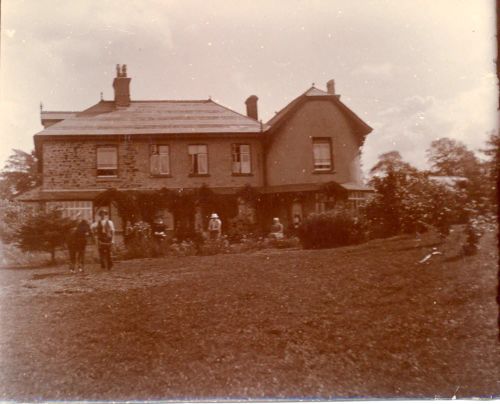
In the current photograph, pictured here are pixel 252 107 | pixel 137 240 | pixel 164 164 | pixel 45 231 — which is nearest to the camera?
pixel 45 231

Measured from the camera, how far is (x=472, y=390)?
2588mm

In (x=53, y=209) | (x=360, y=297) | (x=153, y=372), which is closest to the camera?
(x=153, y=372)

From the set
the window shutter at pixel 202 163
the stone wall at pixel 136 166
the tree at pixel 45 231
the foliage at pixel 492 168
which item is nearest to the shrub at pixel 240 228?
the stone wall at pixel 136 166

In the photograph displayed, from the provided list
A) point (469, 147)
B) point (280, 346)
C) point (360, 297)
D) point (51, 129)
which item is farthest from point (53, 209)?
point (469, 147)

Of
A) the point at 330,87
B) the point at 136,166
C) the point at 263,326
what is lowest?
the point at 263,326

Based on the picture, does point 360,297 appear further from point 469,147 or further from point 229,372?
point 469,147

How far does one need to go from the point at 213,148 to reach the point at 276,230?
70cm

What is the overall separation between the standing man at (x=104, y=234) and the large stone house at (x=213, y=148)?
0.14m

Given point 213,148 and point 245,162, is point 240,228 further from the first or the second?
point 213,148

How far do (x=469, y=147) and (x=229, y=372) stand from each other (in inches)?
82.2

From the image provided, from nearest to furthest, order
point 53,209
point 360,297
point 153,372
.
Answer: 1. point 153,372
2. point 53,209
3. point 360,297

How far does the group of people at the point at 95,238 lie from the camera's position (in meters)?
2.73

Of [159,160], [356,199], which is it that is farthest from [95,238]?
[356,199]

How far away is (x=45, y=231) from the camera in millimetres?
2697
